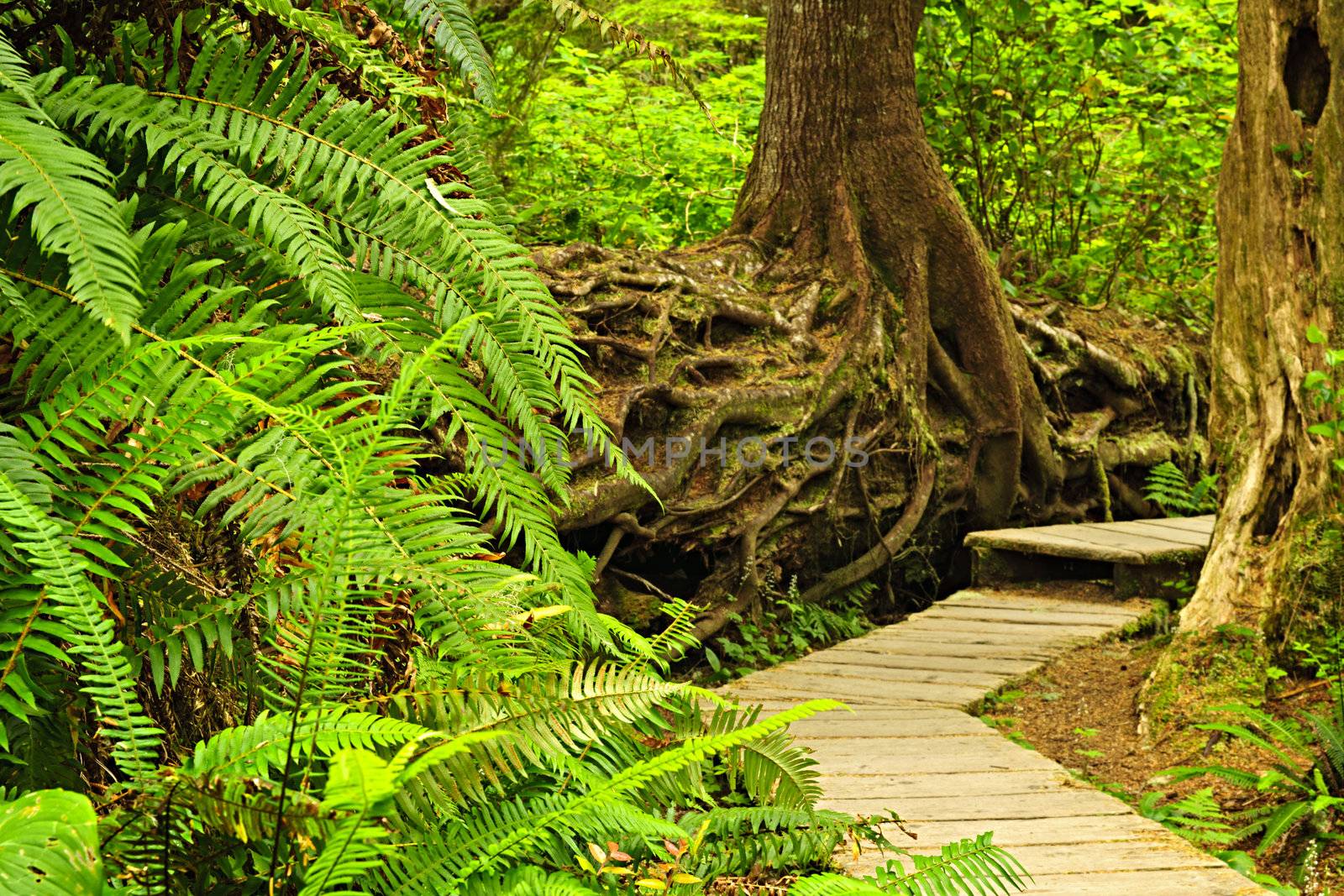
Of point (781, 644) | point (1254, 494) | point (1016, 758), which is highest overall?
point (1254, 494)

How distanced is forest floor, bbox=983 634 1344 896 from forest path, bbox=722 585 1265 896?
5.5 inches

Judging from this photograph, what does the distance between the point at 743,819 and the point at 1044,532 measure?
16.9 ft

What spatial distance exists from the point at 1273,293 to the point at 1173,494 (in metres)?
4.60

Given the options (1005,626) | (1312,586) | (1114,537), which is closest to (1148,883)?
(1312,586)

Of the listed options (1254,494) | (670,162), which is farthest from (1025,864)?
(670,162)

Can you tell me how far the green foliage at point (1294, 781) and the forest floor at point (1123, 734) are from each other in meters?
0.05

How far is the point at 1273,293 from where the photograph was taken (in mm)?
4531

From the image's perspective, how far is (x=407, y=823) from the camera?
1555 millimetres

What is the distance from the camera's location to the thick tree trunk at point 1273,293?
4.32 metres

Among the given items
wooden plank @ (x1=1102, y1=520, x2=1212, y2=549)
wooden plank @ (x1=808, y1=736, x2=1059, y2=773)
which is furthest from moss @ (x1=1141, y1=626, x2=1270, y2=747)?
wooden plank @ (x1=1102, y1=520, x2=1212, y2=549)

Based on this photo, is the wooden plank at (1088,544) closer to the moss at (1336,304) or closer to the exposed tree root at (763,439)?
the exposed tree root at (763,439)

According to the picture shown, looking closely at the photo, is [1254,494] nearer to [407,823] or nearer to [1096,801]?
[1096,801]

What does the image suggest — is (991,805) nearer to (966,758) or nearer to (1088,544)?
(966,758)

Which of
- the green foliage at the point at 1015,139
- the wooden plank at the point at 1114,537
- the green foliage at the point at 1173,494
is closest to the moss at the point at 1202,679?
the wooden plank at the point at 1114,537
